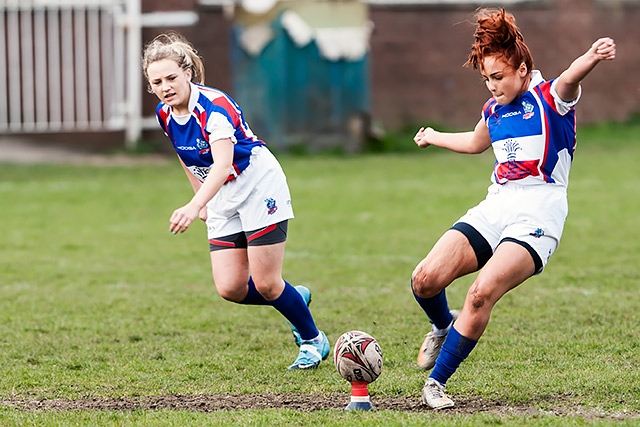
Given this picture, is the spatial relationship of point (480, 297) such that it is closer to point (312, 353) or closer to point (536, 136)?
point (536, 136)

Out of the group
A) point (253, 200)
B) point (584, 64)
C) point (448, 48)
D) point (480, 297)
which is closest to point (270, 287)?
point (253, 200)

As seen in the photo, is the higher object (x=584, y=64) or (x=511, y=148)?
(x=584, y=64)

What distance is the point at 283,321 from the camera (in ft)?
23.5

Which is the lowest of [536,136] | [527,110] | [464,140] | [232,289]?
[232,289]

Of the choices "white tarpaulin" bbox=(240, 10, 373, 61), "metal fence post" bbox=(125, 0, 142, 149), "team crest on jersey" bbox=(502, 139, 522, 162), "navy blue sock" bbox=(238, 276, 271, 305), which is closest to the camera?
"team crest on jersey" bbox=(502, 139, 522, 162)

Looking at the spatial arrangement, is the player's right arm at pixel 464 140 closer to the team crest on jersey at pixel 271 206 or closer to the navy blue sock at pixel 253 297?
the team crest on jersey at pixel 271 206

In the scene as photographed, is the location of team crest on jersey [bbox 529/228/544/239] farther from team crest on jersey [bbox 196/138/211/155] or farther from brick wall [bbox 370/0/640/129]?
→ brick wall [bbox 370/0/640/129]

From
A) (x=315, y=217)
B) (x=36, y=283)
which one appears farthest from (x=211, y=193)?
(x=315, y=217)

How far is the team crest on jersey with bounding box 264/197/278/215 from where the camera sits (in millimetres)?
5816

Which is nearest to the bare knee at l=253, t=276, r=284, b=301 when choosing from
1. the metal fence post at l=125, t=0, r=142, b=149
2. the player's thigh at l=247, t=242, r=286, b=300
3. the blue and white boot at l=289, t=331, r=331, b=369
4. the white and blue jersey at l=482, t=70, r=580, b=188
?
the player's thigh at l=247, t=242, r=286, b=300

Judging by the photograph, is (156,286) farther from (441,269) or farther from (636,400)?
(636,400)

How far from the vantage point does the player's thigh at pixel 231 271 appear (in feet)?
19.3

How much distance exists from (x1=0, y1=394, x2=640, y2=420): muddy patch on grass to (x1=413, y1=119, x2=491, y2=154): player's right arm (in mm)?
1305

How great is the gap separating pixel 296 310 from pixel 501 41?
1.98m
